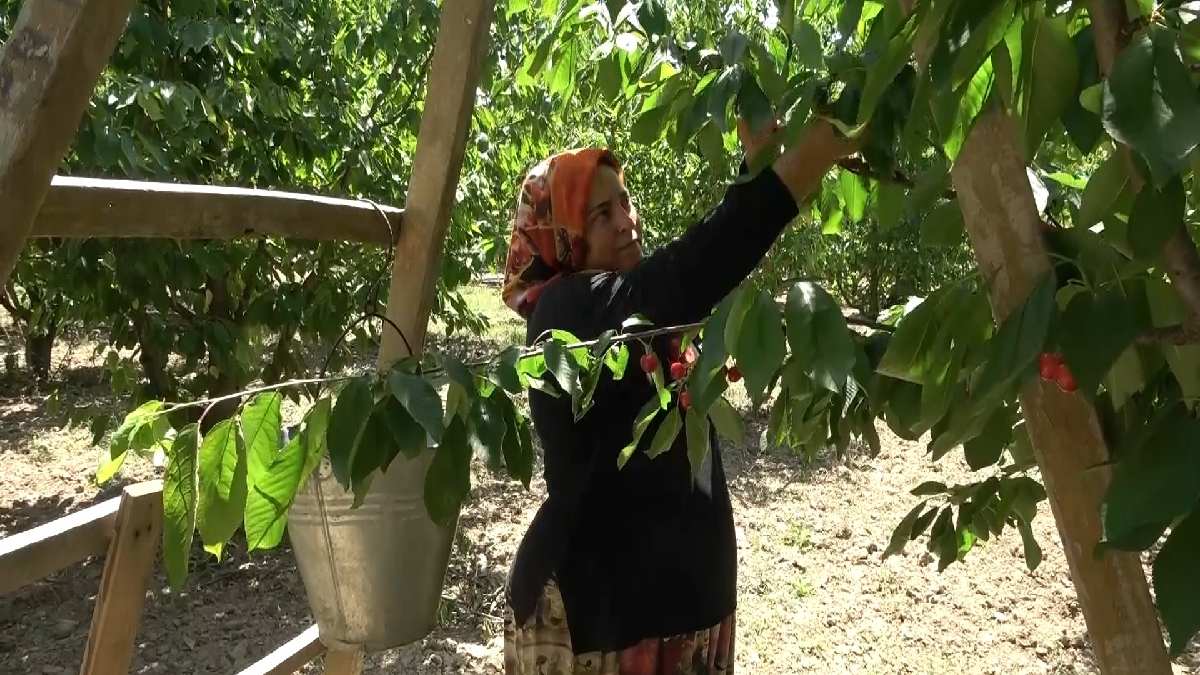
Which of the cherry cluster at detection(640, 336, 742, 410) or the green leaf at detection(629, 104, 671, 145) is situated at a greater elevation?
the green leaf at detection(629, 104, 671, 145)

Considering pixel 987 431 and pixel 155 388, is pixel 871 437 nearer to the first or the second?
pixel 987 431

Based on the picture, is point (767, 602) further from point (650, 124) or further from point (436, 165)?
point (650, 124)

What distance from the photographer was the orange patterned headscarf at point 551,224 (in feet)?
6.07

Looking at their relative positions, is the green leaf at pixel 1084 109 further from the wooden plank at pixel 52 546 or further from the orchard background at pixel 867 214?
the wooden plank at pixel 52 546

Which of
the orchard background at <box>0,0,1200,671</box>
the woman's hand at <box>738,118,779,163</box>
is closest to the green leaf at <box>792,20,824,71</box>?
the orchard background at <box>0,0,1200,671</box>

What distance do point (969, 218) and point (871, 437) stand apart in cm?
72

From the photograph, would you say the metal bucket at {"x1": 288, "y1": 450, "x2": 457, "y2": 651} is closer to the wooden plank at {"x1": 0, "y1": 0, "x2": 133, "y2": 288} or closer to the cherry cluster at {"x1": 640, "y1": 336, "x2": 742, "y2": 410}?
the cherry cluster at {"x1": 640, "y1": 336, "x2": 742, "y2": 410}

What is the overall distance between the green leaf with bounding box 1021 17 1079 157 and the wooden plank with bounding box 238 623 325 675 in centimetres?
215

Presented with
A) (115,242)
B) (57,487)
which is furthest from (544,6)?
(57,487)

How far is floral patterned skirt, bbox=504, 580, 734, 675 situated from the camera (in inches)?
73.7

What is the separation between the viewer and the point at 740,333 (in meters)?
0.80

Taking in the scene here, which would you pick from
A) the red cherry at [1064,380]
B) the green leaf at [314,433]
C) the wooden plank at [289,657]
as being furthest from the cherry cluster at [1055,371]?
the wooden plank at [289,657]

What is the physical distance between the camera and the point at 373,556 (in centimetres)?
154

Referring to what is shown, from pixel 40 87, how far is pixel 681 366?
0.86 meters
